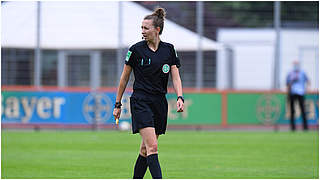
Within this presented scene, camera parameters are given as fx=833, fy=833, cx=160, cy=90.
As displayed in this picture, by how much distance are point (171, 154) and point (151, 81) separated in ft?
20.0

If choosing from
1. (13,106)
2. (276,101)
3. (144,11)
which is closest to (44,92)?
(13,106)

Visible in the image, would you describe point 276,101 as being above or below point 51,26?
below

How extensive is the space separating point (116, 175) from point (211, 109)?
38.6ft

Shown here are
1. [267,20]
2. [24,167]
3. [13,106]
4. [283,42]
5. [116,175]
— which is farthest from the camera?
[283,42]

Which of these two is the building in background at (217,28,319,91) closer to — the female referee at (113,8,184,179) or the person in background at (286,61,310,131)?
the person in background at (286,61,310,131)

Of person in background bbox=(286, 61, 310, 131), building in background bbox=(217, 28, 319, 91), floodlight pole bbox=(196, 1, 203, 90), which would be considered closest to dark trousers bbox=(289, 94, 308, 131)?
person in background bbox=(286, 61, 310, 131)

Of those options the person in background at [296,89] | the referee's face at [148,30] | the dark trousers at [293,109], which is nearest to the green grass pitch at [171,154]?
the dark trousers at [293,109]

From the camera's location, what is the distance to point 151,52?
8.39 m

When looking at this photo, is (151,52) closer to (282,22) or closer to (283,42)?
(282,22)

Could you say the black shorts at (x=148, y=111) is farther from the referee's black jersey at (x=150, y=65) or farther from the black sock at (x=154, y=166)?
the black sock at (x=154, y=166)

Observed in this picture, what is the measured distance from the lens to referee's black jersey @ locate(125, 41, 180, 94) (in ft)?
27.5

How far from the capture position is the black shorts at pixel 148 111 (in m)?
8.38

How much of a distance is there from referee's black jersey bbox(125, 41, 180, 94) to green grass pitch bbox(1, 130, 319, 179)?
239cm

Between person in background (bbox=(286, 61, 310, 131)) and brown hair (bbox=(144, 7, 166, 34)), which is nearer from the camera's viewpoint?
brown hair (bbox=(144, 7, 166, 34))
